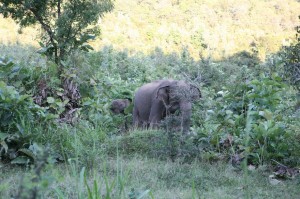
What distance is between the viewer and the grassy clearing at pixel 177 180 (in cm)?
421

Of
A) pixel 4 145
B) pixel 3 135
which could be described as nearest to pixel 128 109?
pixel 3 135

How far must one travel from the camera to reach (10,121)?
5098mm

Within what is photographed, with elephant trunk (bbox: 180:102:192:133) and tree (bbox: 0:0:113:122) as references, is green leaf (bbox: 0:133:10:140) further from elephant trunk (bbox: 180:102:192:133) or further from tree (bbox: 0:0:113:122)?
elephant trunk (bbox: 180:102:192:133)

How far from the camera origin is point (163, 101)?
745 centimetres

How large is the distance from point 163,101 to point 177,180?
277cm

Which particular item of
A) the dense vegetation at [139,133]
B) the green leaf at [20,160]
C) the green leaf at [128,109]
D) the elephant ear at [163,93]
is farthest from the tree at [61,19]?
the green leaf at [128,109]

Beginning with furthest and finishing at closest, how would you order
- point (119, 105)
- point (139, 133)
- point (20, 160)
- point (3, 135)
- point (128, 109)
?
point (128, 109) < point (119, 105) < point (139, 133) < point (20, 160) < point (3, 135)

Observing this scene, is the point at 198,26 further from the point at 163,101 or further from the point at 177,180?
the point at 177,180

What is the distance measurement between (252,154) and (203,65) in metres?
9.64

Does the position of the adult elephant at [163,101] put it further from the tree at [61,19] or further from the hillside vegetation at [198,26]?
the hillside vegetation at [198,26]

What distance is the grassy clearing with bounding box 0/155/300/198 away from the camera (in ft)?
13.8

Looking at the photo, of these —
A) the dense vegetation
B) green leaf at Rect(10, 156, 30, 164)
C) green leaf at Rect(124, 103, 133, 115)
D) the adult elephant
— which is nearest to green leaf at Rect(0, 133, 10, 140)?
the dense vegetation

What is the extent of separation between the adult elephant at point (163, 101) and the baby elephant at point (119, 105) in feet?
1.15

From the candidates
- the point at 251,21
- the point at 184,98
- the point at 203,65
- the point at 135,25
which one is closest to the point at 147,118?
the point at 184,98
